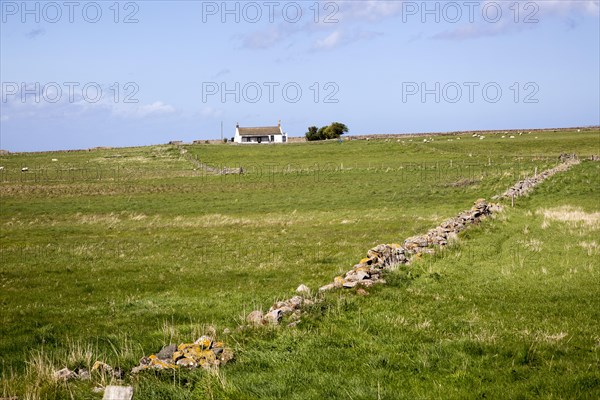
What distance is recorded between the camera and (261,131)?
156250 mm

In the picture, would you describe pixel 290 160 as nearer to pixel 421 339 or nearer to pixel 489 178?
pixel 489 178

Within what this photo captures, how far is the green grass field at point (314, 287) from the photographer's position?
9.66 metres

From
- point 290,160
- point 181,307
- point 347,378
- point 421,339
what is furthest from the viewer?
point 290,160

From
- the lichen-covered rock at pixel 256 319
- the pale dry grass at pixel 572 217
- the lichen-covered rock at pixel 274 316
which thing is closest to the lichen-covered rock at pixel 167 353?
the lichen-covered rock at pixel 256 319

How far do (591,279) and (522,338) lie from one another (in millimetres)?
6945

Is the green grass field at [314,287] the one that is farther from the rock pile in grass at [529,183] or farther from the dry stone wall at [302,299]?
the rock pile in grass at [529,183]

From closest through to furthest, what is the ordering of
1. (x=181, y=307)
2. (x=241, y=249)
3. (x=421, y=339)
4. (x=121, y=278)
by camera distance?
(x=421, y=339)
(x=181, y=307)
(x=121, y=278)
(x=241, y=249)

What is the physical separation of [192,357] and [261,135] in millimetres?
145268

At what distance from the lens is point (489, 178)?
55281 millimetres

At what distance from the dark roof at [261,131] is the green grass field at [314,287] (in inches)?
3889

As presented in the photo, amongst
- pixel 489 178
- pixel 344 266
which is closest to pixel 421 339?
pixel 344 266

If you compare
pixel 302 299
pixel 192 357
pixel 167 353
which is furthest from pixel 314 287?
pixel 192 357

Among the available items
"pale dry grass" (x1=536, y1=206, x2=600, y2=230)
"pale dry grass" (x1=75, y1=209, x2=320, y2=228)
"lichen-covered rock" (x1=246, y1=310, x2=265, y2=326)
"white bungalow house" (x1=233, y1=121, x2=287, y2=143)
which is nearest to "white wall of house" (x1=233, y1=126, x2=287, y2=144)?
"white bungalow house" (x1=233, y1=121, x2=287, y2=143)

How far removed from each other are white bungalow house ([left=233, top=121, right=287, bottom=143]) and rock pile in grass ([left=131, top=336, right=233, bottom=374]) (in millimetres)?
143412
